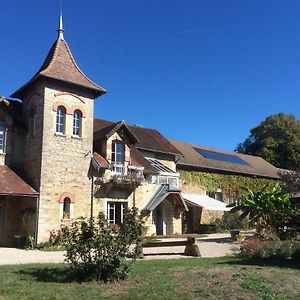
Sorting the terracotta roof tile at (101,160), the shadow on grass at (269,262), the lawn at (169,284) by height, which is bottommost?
the lawn at (169,284)

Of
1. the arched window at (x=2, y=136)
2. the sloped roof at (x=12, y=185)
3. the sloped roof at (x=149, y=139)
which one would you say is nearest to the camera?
the sloped roof at (x=12, y=185)

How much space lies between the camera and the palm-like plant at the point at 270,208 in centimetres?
2194

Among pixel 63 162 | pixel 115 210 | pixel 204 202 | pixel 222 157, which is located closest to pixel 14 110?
pixel 63 162

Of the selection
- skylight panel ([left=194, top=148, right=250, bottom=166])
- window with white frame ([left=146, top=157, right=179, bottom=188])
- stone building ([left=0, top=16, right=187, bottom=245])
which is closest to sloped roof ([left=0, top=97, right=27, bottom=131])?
stone building ([left=0, top=16, right=187, bottom=245])

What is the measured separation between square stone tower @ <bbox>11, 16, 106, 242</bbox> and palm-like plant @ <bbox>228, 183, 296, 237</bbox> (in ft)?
32.2

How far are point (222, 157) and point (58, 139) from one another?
23.1 meters

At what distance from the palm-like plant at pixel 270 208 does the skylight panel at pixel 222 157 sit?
Answer: 16319 millimetres

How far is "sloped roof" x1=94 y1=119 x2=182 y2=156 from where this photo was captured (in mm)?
32359

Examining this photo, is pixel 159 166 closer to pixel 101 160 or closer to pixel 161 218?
pixel 161 218

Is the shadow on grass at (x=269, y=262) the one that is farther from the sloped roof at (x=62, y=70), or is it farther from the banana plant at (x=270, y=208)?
the sloped roof at (x=62, y=70)

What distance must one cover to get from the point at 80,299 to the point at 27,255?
10.2 m

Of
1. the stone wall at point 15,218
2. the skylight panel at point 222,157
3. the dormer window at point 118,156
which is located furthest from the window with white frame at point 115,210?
the skylight panel at point 222,157

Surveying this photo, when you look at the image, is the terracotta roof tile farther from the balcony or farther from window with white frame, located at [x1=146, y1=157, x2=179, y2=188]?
window with white frame, located at [x1=146, y1=157, x2=179, y2=188]

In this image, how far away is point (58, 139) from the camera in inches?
977
